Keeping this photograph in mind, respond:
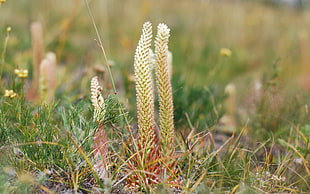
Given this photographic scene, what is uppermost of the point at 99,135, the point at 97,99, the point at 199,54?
the point at 97,99

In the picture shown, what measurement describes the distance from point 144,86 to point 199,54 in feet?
12.8

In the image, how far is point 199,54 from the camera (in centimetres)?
530

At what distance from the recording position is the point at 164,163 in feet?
4.91

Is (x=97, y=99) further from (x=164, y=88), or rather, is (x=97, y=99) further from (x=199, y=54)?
(x=199, y=54)

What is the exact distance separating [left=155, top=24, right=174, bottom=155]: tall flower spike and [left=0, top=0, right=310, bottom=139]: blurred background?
20.2 inches

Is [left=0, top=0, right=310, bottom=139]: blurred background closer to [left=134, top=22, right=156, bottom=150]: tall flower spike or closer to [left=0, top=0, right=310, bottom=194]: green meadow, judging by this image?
[left=0, top=0, right=310, bottom=194]: green meadow

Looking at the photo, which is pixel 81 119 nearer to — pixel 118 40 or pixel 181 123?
pixel 181 123

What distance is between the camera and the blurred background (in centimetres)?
260

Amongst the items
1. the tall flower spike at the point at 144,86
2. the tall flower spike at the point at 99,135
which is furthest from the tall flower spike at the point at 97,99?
the tall flower spike at the point at 144,86

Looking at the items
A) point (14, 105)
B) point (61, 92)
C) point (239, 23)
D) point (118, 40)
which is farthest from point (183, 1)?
point (14, 105)

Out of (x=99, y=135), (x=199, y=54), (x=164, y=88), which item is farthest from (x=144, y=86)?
(x=199, y=54)

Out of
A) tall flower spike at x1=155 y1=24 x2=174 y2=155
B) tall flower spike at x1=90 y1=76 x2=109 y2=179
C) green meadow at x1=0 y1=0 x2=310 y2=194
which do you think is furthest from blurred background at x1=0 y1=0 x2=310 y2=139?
tall flower spike at x1=90 y1=76 x2=109 y2=179

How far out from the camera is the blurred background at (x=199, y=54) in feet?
8.52

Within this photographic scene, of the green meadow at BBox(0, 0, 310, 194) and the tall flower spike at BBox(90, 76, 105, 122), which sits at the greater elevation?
the tall flower spike at BBox(90, 76, 105, 122)
